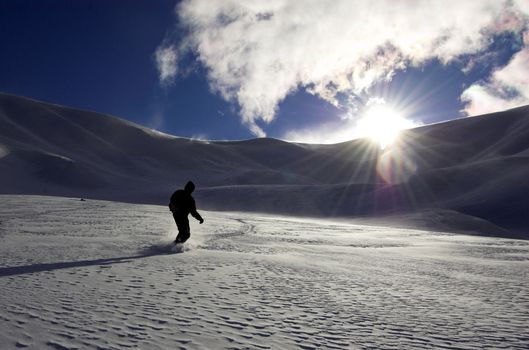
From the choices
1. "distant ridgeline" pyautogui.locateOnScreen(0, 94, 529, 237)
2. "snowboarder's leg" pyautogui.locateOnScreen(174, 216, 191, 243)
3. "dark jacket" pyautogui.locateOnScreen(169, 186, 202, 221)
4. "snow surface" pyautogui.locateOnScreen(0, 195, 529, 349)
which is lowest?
"snow surface" pyautogui.locateOnScreen(0, 195, 529, 349)

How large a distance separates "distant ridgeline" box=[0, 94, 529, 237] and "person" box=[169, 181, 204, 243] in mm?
44589

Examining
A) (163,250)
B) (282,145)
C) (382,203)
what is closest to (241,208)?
(382,203)

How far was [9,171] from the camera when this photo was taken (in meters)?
76.0

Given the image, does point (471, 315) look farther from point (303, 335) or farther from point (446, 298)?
point (303, 335)

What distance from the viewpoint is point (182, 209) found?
10242 mm

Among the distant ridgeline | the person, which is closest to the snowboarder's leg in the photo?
the person

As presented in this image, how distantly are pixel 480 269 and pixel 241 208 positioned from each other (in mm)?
48821

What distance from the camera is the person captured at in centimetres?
1014

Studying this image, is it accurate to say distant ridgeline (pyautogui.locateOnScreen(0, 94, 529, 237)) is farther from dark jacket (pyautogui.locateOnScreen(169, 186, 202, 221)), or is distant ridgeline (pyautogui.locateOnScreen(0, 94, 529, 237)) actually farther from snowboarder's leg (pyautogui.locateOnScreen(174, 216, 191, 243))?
snowboarder's leg (pyautogui.locateOnScreen(174, 216, 191, 243))

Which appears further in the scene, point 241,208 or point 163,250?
point 241,208

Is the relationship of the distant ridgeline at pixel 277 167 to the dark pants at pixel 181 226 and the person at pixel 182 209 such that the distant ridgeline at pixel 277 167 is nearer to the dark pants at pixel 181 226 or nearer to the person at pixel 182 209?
the person at pixel 182 209

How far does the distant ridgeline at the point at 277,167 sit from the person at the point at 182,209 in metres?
44.6

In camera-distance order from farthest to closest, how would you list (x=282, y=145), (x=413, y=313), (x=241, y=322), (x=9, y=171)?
(x=282, y=145) → (x=9, y=171) → (x=413, y=313) → (x=241, y=322)

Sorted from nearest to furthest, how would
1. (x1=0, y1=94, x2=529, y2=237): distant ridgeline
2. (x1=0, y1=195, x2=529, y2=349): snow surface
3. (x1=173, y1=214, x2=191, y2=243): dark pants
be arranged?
(x1=0, y1=195, x2=529, y2=349): snow surface, (x1=173, y1=214, x2=191, y2=243): dark pants, (x1=0, y1=94, x2=529, y2=237): distant ridgeline
